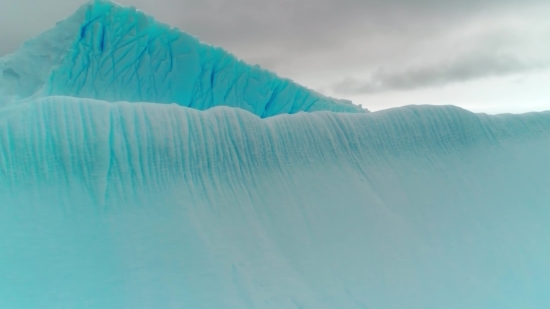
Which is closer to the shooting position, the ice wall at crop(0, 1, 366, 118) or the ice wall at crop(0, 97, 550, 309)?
the ice wall at crop(0, 97, 550, 309)

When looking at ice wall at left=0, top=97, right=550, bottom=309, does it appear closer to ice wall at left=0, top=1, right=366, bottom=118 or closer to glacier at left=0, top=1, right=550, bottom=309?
glacier at left=0, top=1, right=550, bottom=309

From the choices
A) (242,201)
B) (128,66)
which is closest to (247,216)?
(242,201)

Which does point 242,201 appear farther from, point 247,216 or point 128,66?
point 128,66

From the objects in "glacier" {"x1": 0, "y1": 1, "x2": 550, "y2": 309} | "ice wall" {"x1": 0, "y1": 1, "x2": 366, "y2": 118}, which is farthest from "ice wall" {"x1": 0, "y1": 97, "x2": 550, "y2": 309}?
"ice wall" {"x1": 0, "y1": 1, "x2": 366, "y2": 118}

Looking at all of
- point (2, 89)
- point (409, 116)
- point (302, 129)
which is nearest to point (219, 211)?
point (302, 129)

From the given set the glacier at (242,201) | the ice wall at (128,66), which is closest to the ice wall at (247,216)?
the glacier at (242,201)

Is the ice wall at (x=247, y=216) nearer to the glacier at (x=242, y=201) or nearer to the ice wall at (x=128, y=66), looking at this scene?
the glacier at (x=242, y=201)

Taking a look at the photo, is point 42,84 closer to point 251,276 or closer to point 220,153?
point 220,153

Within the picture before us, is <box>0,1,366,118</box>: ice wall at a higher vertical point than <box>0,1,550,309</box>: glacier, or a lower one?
higher
